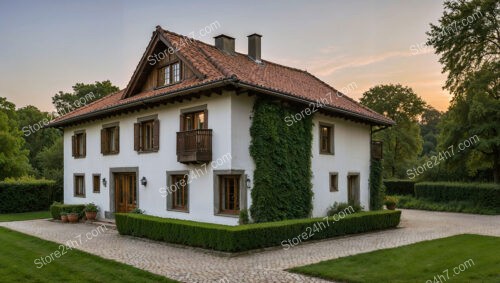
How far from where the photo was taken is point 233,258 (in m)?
11.9

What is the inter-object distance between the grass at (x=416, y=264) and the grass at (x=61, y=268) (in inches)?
152

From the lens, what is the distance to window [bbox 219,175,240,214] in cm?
1548

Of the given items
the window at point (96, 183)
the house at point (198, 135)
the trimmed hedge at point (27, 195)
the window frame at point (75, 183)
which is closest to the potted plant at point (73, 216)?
the house at point (198, 135)

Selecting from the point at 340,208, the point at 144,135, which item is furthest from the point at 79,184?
the point at 340,208

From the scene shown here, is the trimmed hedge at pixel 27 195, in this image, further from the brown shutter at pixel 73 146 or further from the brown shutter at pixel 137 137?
the brown shutter at pixel 137 137

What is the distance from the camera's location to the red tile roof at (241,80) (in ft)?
50.6

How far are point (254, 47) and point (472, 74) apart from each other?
53.3ft

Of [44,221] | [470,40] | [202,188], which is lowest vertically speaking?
[44,221]

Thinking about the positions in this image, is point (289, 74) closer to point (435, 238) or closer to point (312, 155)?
point (312, 155)

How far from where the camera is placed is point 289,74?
21.8m

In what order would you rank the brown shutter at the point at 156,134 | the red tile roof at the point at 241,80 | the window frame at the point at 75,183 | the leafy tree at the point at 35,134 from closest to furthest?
the red tile roof at the point at 241,80
the brown shutter at the point at 156,134
the window frame at the point at 75,183
the leafy tree at the point at 35,134

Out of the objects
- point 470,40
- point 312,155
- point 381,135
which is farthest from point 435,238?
point 381,135

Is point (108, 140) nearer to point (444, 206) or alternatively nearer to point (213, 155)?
point (213, 155)

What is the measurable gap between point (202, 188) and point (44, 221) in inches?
401
